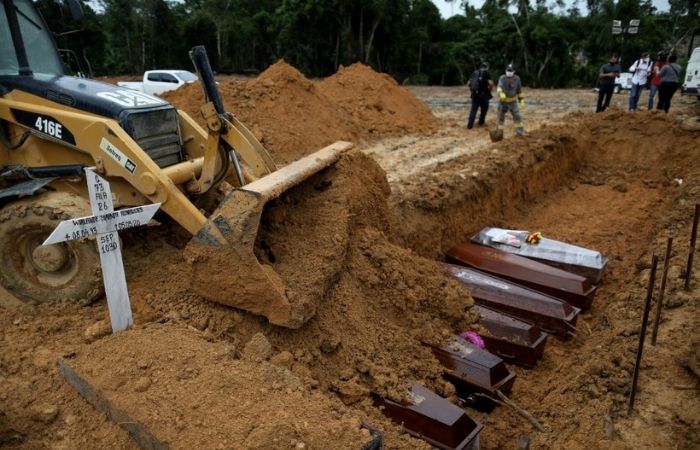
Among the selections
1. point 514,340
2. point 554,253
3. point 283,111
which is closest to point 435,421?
point 514,340

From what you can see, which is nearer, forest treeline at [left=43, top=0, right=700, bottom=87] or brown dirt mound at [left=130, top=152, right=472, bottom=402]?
brown dirt mound at [left=130, top=152, right=472, bottom=402]

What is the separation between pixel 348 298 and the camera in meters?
4.57

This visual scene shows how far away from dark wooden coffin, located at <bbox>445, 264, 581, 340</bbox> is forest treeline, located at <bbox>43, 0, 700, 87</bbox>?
2896 cm

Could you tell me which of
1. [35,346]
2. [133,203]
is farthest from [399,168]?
[35,346]

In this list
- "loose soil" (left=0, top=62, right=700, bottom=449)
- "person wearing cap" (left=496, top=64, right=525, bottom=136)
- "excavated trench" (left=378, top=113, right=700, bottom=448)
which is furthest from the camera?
"person wearing cap" (left=496, top=64, right=525, bottom=136)

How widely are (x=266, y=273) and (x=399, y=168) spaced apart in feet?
24.0

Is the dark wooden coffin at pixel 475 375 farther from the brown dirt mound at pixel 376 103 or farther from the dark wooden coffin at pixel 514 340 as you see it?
the brown dirt mound at pixel 376 103

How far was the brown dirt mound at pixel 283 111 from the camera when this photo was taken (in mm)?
11891

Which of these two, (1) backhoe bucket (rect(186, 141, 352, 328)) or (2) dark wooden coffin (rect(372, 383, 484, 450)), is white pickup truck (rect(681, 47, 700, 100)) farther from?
(1) backhoe bucket (rect(186, 141, 352, 328))

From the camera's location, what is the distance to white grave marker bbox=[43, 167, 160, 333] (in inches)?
137

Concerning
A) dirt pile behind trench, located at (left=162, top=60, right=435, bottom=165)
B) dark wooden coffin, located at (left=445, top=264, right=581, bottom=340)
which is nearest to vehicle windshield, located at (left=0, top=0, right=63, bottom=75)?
dark wooden coffin, located at (left=445, top=264, right=581, bottom=340)

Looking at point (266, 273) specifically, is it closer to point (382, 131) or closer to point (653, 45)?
point (382, 131)

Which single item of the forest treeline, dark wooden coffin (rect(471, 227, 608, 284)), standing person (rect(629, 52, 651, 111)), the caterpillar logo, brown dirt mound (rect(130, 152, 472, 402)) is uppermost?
the forest treeline

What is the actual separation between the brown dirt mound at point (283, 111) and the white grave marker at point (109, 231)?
24.5 ft
